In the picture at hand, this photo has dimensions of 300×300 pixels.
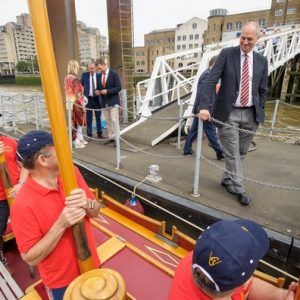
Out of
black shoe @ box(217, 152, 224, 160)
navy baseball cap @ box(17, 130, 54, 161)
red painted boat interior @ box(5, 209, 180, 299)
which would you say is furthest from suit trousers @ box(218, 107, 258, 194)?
navy baseball cap @ box(17, 130, 54, 161)

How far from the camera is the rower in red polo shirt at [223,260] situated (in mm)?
987

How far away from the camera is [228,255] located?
98cm

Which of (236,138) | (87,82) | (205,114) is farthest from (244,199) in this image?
(87,82)

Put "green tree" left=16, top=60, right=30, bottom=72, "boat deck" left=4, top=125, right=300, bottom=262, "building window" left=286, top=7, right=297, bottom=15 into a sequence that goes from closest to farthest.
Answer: "boat deck" left=4, top=125, right=300, bottom=262 < "building window" left=286, top=7, right=297, bottom=15 < "green tree" left=16, top=60, right=30, bottom=72

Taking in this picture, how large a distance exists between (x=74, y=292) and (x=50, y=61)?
93cm

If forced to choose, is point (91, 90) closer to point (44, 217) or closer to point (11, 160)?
point (11, 160)

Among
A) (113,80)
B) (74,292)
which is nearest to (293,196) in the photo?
(74,292)

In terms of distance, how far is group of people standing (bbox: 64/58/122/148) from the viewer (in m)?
5.28

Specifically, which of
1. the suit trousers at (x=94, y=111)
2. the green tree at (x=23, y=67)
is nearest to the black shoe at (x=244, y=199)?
the suit trousers at (x=94, y=111)

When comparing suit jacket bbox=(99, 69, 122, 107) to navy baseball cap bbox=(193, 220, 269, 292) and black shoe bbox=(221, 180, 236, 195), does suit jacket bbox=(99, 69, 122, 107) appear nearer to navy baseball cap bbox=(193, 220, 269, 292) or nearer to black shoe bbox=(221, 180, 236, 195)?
black shoe bbox=(221, 180, 236, 195)

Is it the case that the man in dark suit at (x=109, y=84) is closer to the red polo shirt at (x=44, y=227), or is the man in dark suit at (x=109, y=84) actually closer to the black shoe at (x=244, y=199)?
the black shoe at (x=244, y=199)

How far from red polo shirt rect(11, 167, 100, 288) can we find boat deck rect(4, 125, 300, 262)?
1950mm

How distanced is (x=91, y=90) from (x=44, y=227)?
4577 millimetres

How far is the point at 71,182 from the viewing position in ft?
3.55
